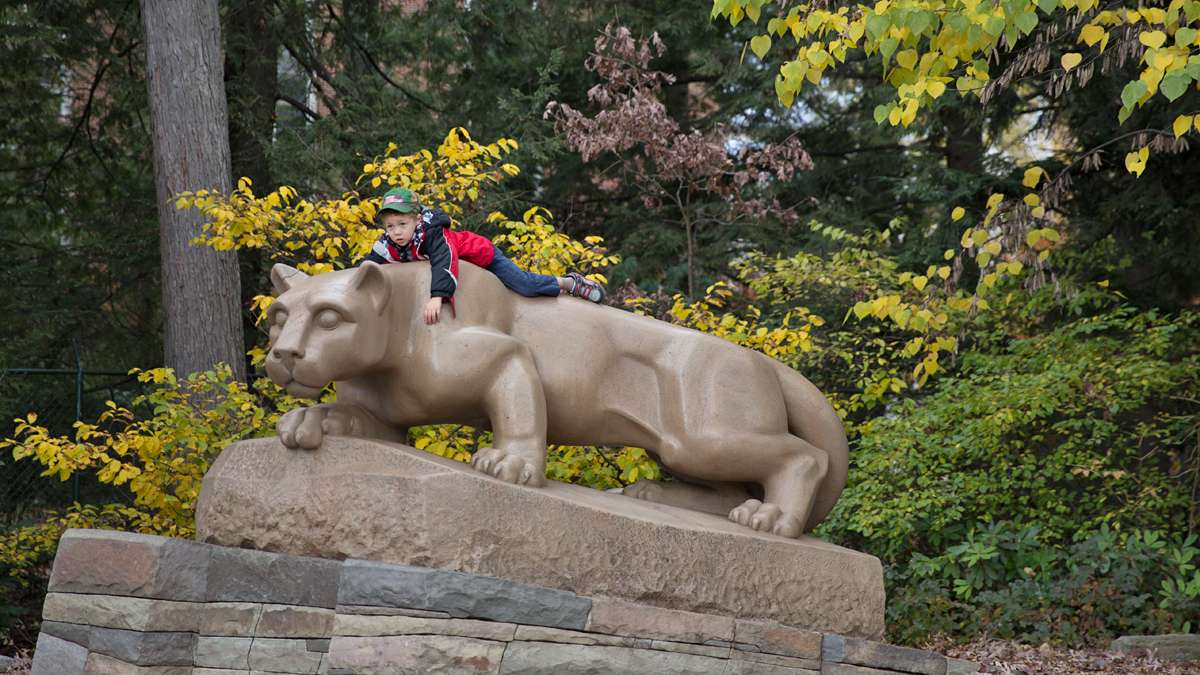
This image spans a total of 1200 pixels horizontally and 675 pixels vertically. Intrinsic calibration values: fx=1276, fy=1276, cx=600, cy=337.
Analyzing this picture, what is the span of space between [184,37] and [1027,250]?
597 cm

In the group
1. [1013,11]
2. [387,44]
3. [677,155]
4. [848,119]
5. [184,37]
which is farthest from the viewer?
[848,119]

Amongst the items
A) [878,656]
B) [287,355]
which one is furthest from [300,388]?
[878,656]

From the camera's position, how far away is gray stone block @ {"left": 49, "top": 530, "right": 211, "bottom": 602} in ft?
15.9

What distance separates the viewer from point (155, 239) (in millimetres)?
11898

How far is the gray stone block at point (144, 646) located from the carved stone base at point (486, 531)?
40cm

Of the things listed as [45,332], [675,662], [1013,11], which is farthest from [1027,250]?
[45,332]

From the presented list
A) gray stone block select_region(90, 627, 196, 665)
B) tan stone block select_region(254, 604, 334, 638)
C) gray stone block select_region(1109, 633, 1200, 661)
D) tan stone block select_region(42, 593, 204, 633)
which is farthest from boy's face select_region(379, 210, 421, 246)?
gray stone block select_region(1109, 633, 1200, 661)

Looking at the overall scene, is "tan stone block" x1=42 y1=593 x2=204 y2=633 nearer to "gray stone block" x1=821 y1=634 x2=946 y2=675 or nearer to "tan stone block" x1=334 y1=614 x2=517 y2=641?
"tan stone block" x1=334 y1=614 x2=517 y2=641

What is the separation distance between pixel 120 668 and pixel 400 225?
2052mm

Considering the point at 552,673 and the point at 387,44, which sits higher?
the point at 387,44

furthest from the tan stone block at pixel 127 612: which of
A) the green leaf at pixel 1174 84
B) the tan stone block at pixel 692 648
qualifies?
the green leaf at pixel 1174 84

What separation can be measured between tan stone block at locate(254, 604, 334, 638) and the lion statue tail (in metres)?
2.30

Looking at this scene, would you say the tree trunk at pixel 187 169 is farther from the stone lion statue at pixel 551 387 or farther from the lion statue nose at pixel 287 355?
the lion statue nose at pixel 287 355

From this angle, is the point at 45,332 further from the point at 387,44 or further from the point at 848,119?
the point at 848,119
